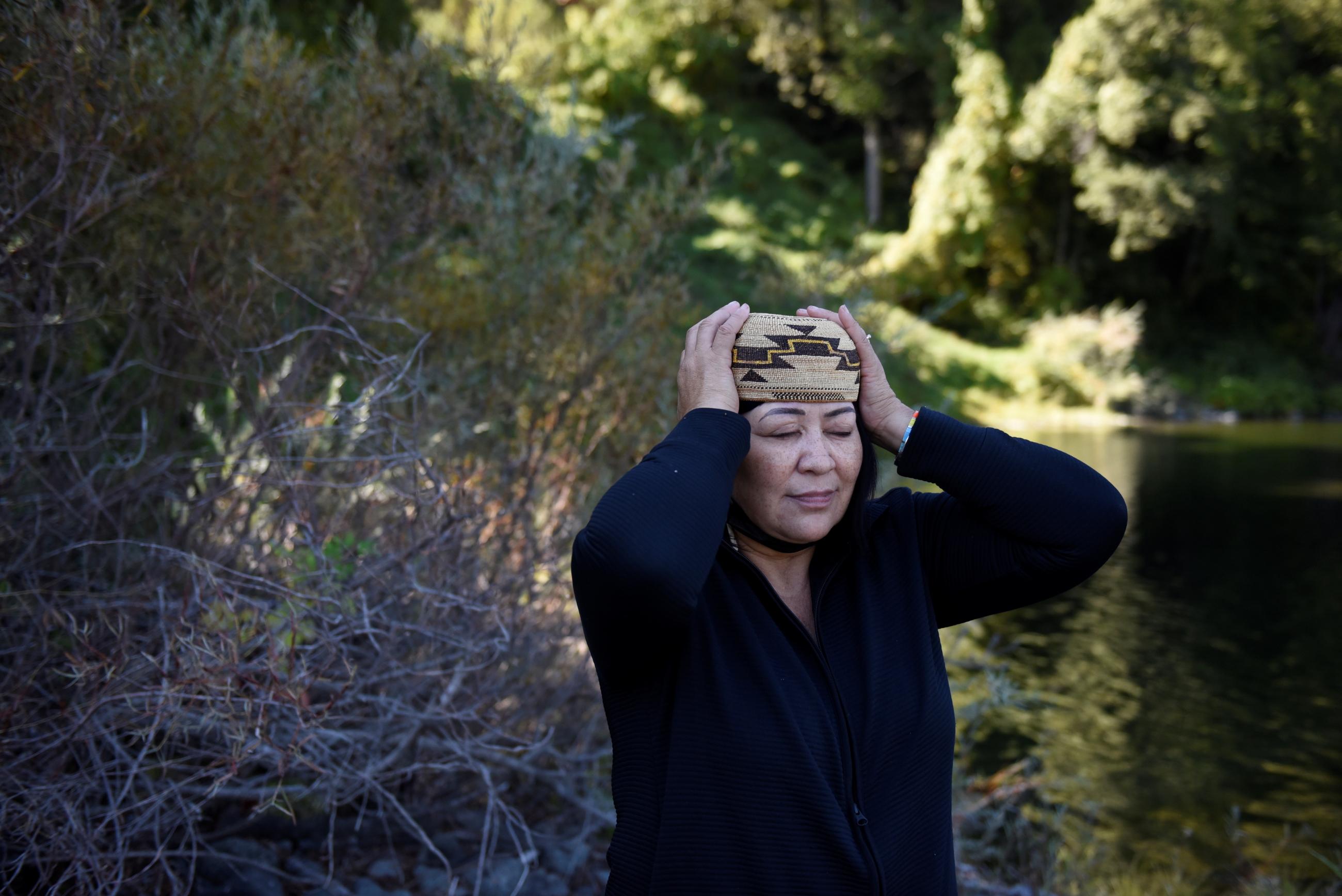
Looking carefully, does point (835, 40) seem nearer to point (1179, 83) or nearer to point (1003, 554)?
point (1179, 83)

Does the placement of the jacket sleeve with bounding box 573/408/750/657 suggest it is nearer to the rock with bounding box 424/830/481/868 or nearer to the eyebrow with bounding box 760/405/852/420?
the eyebrow with bounding box 760/405/852/420

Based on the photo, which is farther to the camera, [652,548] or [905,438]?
[905,438]

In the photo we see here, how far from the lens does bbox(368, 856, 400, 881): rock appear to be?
346cm

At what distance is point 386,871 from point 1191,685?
19.0ft

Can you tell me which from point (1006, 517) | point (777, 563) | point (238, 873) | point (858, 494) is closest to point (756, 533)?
point (777, 563)

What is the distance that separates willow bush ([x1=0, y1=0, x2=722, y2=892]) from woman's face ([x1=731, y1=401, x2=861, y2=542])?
1.03 m

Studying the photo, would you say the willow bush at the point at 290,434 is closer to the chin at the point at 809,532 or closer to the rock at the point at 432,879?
the rock at the point at 432,879

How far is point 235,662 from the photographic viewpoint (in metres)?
2.27

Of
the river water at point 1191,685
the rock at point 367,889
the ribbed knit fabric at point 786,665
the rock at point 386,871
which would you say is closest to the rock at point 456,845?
the rock at point 386,871

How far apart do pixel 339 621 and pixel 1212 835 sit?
4.69 meters

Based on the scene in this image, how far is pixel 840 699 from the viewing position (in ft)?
5.36

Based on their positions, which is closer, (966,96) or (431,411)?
(431,411)

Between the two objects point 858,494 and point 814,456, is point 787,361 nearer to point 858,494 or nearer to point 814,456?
point 814,456

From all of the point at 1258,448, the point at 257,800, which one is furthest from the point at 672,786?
the point at 1258,448
